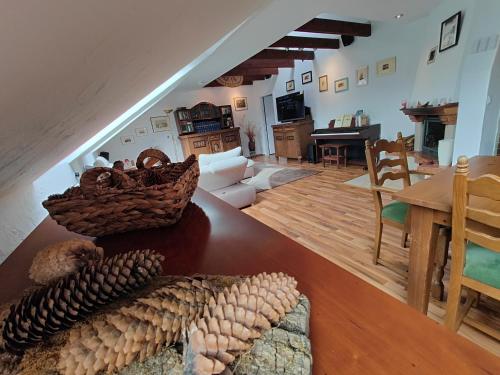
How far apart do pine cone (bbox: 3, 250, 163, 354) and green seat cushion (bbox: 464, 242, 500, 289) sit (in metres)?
1.20

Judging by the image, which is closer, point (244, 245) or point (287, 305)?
point (287, 305)

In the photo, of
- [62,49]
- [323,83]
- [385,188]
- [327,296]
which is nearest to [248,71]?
[323,83]

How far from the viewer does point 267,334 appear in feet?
0.78

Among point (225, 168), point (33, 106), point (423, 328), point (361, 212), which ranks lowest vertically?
point (361, 212)

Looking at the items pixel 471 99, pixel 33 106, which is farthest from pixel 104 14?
pixel 471 99

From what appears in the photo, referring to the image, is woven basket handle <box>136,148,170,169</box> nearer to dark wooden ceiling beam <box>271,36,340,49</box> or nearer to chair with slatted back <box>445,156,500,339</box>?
chair with slatted back <box>445,156,500,339</box>

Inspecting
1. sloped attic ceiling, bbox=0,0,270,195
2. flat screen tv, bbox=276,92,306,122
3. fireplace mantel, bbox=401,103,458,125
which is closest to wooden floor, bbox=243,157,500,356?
fireplace mantel, bbox=401,103,458,125

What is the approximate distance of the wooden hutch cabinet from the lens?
6.30 m

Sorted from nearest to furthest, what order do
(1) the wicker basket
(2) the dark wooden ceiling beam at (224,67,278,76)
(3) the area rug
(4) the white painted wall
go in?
(1) the wicker basket, (4) the white painted wall, (3) the area rug, (2) the dark wooden ceiling beam at (224,67,278,76)

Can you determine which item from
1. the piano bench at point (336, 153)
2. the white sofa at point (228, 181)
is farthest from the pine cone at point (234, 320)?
the piano bench at point (336, 153)

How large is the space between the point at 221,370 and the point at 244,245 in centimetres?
29

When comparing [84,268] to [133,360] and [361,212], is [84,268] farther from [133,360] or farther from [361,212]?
[361,212]

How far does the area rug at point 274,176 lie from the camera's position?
4.11m

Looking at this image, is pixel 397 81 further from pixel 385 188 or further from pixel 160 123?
pixel 160 123
